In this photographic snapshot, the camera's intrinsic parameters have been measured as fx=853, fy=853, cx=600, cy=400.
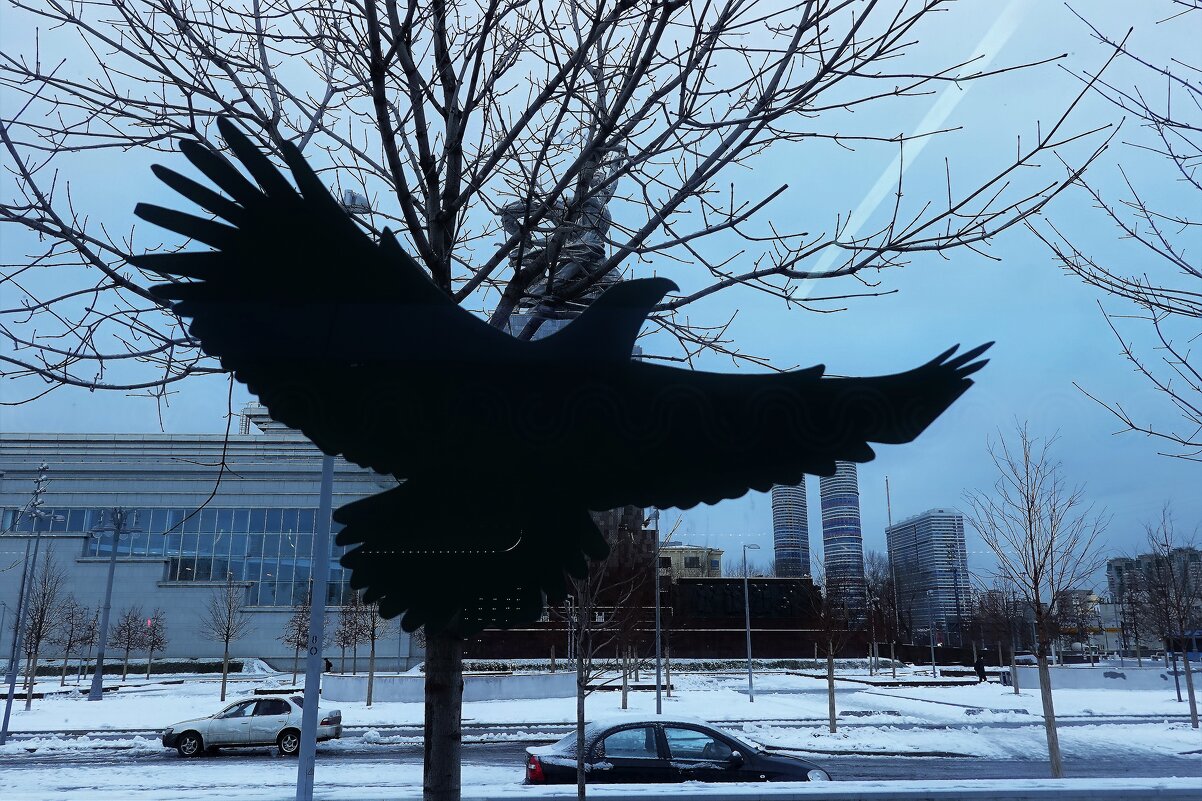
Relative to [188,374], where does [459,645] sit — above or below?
below

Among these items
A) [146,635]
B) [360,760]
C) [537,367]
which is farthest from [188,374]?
[146,635]

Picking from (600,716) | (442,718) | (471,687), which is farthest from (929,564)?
(442,718)

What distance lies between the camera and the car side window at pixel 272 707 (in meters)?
17.9

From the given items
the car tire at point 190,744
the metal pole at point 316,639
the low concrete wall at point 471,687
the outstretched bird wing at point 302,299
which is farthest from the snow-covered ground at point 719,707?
the outstretched bird wing at point 302,299

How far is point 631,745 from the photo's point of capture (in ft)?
35.9

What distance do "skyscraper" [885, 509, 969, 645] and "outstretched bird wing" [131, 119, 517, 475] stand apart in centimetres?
1577

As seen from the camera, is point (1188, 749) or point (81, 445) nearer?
point (1188, 749)

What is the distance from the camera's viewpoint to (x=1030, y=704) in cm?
2556

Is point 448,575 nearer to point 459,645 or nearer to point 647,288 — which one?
point 459,645

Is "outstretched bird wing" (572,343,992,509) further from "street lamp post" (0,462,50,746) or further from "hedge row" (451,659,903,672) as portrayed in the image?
"hedge row" (451,659,903,672)

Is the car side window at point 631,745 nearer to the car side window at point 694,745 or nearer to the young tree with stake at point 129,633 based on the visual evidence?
the car side window at point 694,745

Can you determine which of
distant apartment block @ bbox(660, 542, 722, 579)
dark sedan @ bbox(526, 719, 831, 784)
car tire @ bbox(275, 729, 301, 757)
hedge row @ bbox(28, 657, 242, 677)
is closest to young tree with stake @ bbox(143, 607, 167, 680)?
hedge row @ bbox(28, 657, 242, 677)

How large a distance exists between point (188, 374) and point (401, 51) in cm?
212

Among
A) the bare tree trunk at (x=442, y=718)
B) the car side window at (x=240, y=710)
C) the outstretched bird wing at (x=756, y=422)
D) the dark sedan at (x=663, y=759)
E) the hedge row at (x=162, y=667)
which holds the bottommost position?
the hedge row at (x=162, y=667)
